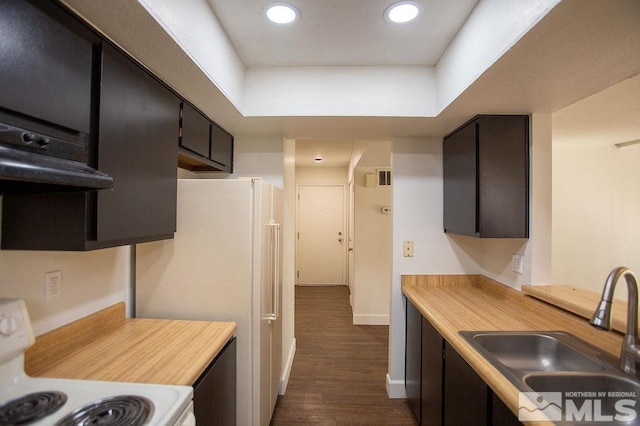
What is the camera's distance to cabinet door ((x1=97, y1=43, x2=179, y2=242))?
3.41ft

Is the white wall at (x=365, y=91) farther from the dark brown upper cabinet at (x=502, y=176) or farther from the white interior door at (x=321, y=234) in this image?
the white interior door at (x=321, y=234)

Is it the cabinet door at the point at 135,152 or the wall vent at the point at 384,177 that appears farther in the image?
the wall vent at the point at 384,177

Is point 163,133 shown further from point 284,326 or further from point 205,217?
point 284,326

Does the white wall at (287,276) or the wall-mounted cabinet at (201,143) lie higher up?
the wall-mounted cabinet at (201,143)

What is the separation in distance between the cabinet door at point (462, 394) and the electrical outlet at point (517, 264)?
816 mm

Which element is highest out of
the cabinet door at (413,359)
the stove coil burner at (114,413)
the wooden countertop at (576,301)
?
the wooden countertop at (576,301)

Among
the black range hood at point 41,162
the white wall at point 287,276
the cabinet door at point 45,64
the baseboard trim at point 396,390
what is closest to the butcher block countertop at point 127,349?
the black range hood at point 41,162

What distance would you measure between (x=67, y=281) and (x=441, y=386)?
6.26ft

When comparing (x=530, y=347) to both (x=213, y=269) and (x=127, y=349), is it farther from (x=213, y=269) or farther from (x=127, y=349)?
(x=127, y=349)

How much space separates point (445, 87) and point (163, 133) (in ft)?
5.24

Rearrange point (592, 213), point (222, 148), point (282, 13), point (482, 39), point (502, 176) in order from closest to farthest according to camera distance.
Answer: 1. point (482, 39)
2. point (282, 13)
3. point (502, 176)
4. point (222, 148)
5. point (592, 213)

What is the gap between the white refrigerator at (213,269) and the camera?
162cm

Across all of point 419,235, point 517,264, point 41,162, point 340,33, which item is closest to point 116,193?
point 41,162

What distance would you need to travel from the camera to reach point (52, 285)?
119cm
